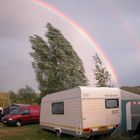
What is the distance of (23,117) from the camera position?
1156 inches

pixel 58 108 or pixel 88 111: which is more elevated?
pixel 58 108

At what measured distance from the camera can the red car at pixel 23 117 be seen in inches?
1143

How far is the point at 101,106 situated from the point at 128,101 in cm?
153

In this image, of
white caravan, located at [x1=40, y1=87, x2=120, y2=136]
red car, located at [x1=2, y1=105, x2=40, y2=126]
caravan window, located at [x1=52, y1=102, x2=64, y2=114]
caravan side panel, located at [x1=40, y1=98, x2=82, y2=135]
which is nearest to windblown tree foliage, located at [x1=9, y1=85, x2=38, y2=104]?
red car, located at [x1=2, y1=105, x2=40, y2=126]

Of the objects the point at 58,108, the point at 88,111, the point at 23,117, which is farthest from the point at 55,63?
the point at 88,111

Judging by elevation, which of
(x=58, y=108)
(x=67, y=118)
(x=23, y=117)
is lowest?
(x=23, y=117)

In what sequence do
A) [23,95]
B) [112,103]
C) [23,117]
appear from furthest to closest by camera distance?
[23,95] < [23,117] < [112,103]

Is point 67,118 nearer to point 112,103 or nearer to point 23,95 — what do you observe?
point 112,103

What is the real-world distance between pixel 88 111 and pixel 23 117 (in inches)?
599

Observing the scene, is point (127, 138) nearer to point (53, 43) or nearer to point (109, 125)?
point (109, 125)

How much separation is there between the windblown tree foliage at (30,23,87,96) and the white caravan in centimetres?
2327

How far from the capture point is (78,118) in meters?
15.3

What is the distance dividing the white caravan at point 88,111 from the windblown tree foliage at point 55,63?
916 inches

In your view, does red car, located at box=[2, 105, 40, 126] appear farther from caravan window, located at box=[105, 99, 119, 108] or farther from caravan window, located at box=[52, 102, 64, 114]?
caravan window, located at box=[105, 99, 119, 108]
